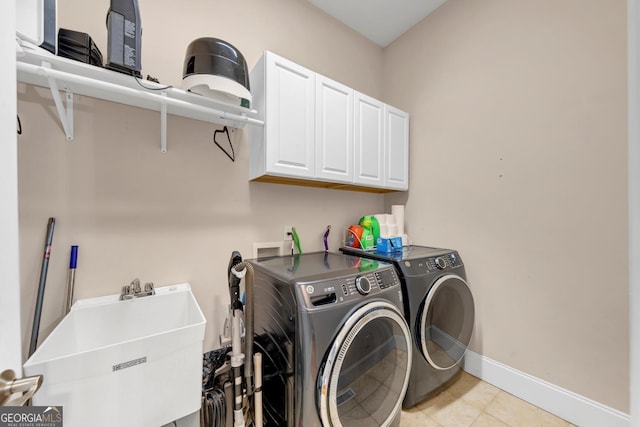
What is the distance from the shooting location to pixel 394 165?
2.18 meters

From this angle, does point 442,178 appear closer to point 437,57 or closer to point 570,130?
point 570,130

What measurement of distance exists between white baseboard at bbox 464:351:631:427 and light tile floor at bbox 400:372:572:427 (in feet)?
0.15

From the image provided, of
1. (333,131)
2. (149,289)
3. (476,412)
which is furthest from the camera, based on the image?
(333,131)

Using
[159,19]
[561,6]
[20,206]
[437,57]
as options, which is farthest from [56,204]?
[561,6]

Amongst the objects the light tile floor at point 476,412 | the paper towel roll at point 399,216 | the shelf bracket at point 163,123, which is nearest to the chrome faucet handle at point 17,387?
the shelf bracket at point 163,123

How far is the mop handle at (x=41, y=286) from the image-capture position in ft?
3.42

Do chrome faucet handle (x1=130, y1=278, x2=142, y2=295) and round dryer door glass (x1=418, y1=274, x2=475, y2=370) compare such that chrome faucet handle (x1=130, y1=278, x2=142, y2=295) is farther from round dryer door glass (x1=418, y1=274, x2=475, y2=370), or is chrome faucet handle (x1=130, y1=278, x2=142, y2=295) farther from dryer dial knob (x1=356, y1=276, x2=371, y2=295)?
round dryer door glass (x1=418, y1=274, x2=475, y2=370)

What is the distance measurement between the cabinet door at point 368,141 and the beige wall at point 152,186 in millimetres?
524

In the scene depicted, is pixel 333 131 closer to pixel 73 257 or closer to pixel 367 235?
pixel 367 235

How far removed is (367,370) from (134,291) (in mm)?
1252

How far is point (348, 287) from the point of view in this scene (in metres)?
1.15

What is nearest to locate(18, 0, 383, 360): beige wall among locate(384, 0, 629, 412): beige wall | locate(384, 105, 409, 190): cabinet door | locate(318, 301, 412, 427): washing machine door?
locate(384, 105, 409, 190): cabinet door

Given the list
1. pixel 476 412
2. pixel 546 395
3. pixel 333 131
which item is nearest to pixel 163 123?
pixel 333 131

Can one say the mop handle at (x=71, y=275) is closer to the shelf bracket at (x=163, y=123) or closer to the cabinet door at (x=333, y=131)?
the shelf bracket at (x=163, y=123)
